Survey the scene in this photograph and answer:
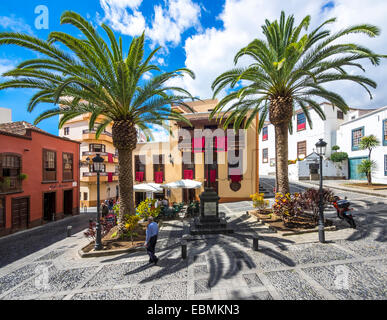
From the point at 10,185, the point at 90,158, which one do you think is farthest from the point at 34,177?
the point at 90,158

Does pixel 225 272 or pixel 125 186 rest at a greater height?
pixel 125 186

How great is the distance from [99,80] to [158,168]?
13128 millimetres

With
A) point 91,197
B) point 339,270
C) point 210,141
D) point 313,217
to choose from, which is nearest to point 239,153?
point 210,141

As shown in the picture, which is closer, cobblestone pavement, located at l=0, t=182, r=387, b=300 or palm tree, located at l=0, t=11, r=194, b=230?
cobblestone pavement, located at l=0, t=182, r=387, b=300

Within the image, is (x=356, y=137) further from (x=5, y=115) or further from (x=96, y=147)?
(x=5, y=115)

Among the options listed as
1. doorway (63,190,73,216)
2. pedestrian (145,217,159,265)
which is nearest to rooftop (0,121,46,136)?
doorway (63,190,73,216)

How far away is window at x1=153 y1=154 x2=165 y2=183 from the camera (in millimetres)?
20016

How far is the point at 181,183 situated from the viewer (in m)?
14.3

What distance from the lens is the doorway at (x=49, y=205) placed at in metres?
16.6

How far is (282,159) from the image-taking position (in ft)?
31.4

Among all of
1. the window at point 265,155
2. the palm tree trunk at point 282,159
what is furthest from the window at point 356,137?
the palm tree trunk at point 282,159

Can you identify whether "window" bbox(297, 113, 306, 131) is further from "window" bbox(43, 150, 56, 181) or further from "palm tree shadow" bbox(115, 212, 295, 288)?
"window" bbox(43, 150, 56, 181)

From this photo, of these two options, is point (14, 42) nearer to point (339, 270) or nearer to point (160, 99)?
point (160, 99)

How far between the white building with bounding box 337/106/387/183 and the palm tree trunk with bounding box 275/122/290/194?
17.4m
